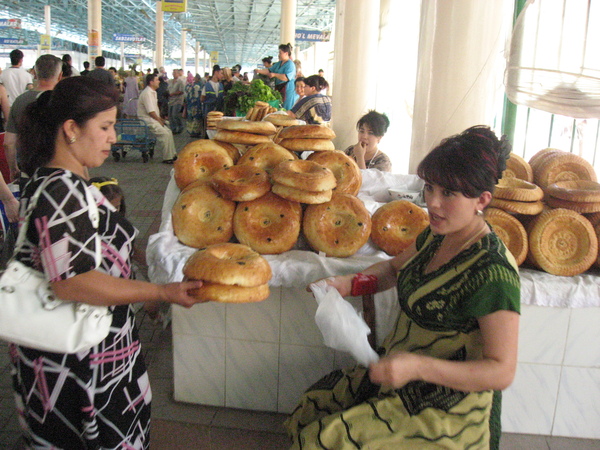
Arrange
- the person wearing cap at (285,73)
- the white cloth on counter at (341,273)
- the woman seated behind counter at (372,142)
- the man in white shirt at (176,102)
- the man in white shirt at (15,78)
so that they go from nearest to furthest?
the white cloth on counter at (341,273) < the woman seated behind counter at (372,142) < the man in white shirt at (15,78) < the person wearing cap at (285,73) < the man in white shirt at (176,102)

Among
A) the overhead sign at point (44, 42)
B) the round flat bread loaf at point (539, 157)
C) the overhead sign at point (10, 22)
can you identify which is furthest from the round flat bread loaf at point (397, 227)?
the overhead sign at point (10, 22)

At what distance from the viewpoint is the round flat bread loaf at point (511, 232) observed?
2.50m

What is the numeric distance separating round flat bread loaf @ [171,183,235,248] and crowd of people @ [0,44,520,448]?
84cm

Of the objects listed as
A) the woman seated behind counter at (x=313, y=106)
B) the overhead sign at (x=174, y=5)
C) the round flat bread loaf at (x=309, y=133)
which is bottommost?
the round flat bread loaf at (x=309, y=133)

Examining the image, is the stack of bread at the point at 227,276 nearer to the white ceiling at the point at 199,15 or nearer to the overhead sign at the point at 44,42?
the white ceiling at the point at 199,15

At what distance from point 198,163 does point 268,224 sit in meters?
0.71

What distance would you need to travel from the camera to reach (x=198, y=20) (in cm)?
4069

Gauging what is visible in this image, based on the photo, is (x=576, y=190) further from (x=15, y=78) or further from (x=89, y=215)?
(x=15, y=78)

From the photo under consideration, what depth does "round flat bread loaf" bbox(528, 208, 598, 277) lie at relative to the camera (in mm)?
2467

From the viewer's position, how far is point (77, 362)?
1.66 metres

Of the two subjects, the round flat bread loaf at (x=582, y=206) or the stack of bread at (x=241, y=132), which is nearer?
the round flat bread loaf at (x=582, y=206)

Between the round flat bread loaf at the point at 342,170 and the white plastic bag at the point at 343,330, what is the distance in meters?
1.14

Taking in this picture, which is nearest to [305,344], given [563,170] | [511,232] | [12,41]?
[511,232]

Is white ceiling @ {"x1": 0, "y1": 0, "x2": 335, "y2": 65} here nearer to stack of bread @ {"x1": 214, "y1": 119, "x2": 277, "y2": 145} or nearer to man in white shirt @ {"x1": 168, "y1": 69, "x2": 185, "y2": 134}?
man in white shirt @ {"x1": 168, "y1": 69, "x2": 185, "y2": 134}
